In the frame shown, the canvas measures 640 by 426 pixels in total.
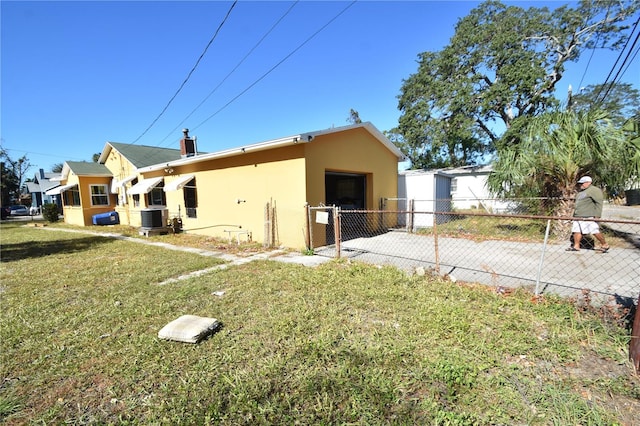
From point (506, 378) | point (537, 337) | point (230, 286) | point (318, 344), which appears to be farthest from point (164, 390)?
point (537, 337)

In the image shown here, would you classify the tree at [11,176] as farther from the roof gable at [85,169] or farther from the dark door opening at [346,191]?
the dark door opening at [346,191]

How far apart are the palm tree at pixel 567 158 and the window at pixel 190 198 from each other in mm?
12563

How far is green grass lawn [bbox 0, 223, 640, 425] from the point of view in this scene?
211 cm

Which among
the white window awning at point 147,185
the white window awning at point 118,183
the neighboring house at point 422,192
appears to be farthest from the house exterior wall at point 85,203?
the neighboring house at point 422,192

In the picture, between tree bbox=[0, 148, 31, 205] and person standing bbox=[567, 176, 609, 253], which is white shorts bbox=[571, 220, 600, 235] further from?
tree bbox=[0, 148, 31, 205]

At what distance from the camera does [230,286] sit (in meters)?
5.02

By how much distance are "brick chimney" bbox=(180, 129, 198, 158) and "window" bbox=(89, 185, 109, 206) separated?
786 centimetres

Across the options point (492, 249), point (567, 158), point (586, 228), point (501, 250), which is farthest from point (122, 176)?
point (586, 228)

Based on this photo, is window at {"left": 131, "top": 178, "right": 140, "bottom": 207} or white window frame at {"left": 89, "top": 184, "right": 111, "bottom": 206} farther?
white window frame at {"left": 89, "top": 184, "right": 111, "bottom": 206}

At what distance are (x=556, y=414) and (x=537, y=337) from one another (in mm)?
1246

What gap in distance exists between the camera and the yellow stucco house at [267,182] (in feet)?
26.4

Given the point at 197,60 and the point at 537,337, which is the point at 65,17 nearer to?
the point at 197,60

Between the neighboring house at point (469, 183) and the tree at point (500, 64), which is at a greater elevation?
the tree at point (500, 64)

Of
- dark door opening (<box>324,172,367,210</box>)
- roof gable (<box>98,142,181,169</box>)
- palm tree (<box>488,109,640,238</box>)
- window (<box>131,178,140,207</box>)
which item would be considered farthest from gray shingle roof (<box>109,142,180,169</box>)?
palm tree (<box>488,109,640,238</box>)
